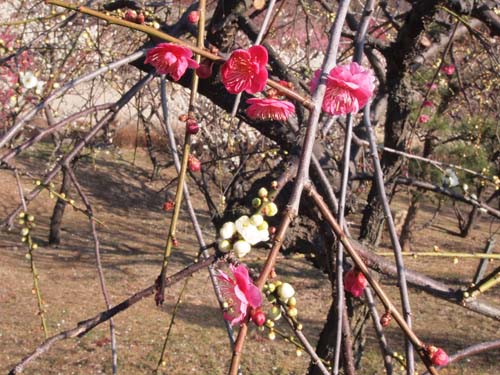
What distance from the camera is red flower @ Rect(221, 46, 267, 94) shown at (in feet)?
1.97

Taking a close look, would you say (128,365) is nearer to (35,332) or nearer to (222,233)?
(35,332)

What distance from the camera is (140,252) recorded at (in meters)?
6.08

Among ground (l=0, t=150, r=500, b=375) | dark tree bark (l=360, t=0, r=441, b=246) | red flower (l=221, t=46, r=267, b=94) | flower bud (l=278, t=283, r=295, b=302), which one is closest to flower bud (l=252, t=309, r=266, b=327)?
flower bud (l=278, t=283, r=295, b=302)

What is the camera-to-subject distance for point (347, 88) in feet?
2.25

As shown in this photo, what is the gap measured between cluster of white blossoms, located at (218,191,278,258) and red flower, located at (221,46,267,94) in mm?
160

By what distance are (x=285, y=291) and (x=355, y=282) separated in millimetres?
302

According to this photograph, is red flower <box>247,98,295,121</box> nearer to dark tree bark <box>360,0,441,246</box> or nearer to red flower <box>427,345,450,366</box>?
red flower <box>427,345,450,366</box>

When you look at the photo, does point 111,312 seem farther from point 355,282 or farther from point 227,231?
point 355,282

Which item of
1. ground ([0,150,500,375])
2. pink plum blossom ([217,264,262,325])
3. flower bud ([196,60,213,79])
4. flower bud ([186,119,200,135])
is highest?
flower bud ([196,60,213,79])

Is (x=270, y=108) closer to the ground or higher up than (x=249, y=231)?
higher up

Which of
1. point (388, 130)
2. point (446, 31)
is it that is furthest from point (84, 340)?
point (446, 31)

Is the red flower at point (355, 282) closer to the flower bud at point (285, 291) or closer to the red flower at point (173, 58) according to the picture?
the flower bud at point (285, 291)

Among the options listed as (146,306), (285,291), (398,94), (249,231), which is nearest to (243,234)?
(249,231)

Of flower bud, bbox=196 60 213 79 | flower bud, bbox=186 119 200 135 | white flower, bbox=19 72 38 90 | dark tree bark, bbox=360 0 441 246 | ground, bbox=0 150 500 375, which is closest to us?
flower bud, bbox=186 119 200 135
